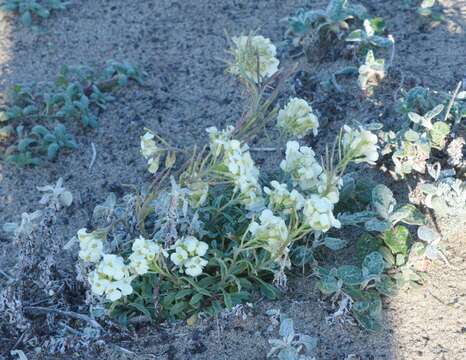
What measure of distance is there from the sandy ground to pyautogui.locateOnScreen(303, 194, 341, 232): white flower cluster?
0.43m

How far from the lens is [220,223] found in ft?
8.38

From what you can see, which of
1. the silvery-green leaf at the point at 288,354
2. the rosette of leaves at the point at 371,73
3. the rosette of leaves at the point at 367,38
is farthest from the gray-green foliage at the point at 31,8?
the silvery-green leaf at the point at 288,354

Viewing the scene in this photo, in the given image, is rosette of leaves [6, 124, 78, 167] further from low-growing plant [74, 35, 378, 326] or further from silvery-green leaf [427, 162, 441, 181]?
silvery-green leaf [427, 162, 441, 181]

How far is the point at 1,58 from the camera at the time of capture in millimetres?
3844

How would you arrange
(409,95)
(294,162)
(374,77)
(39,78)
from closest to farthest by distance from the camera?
(294,162)
(409,95)
(374,77)
(39,78)

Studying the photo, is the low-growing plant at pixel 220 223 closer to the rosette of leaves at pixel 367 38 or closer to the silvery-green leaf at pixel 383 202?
the silvery-green leaf at pixel 383 202

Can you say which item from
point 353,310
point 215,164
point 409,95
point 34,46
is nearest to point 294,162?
point 215,164

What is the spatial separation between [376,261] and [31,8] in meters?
2.39

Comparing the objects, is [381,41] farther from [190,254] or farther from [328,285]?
[190,254]

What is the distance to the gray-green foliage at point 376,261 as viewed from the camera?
7.76 feet

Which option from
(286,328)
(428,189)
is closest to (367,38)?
(428,189)

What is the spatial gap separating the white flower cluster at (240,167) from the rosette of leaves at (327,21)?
137 cm

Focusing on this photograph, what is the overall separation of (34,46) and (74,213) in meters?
1.19

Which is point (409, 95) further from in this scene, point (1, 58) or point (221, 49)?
point (1, 58)
